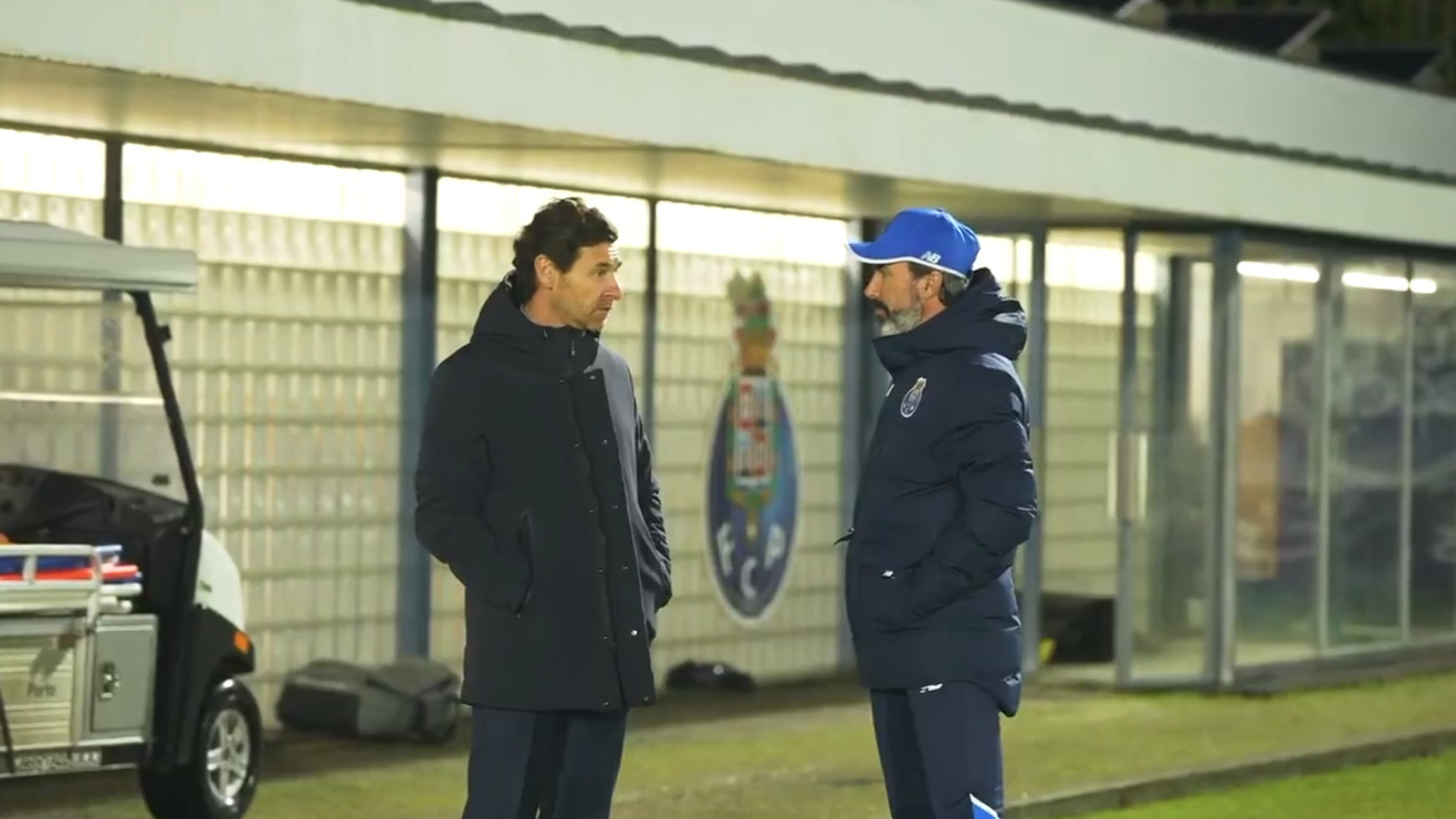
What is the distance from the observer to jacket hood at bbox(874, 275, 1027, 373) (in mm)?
7242

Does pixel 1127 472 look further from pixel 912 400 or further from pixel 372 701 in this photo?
pixel 912 400

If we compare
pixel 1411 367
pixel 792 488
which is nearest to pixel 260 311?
pixel 792 488

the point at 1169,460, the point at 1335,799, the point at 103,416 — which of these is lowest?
the point at 1335,799

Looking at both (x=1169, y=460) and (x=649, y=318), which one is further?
(x=1169, y=460)

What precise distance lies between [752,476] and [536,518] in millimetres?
10859

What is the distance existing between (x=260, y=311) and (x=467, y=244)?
158cm

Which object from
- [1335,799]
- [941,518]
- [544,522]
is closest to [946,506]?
[941,518]

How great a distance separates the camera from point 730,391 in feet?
57.5

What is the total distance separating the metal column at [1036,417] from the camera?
17.6m

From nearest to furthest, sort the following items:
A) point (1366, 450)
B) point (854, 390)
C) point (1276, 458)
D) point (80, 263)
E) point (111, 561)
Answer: point (80, 263) < point (111, 561) < point (1276, 458) < point (854, 390) < point (1366, 450)

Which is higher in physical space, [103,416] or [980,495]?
[103,416]

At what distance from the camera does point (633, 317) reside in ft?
55.0

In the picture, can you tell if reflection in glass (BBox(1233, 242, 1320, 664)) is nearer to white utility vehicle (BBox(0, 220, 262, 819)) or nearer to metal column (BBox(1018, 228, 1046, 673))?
metal column (BBox(1018, 228, 1046, 673))

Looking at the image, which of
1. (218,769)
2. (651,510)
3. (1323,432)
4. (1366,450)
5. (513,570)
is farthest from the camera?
(1366,450)
